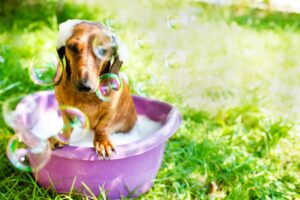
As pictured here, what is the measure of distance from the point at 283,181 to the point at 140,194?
3.01ft

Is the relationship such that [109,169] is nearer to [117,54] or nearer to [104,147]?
[104,147]

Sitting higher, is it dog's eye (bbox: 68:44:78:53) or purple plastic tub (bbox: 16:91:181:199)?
dog's eye (bbox: 68:44:78:53)

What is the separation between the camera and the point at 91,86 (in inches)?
81.6

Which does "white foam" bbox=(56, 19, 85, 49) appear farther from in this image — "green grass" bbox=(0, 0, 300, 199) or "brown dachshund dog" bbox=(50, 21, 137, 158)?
"green grass" bbox=(0, 0, 300, 199)

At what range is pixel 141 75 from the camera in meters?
4.09

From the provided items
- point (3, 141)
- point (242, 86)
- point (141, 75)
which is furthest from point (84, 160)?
point (242, 86)

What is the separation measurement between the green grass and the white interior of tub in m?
0.24

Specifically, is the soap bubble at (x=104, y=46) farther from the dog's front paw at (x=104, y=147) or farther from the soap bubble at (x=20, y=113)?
the soap bubble at (x=20, y=113)

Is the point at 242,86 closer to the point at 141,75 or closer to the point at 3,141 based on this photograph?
the point at 141,75

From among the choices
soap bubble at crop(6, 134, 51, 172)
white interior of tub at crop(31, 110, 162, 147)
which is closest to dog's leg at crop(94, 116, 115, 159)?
white interior of tub at crop(31, 110, 162, 147)

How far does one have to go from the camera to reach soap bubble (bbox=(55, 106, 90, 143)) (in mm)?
2330

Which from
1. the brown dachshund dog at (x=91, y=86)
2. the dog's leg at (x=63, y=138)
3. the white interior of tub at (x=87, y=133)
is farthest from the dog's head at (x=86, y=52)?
the white interior of tub at (x=87, y=133)

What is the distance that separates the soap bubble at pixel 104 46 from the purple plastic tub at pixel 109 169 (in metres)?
0.47

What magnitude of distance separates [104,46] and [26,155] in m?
0.93
